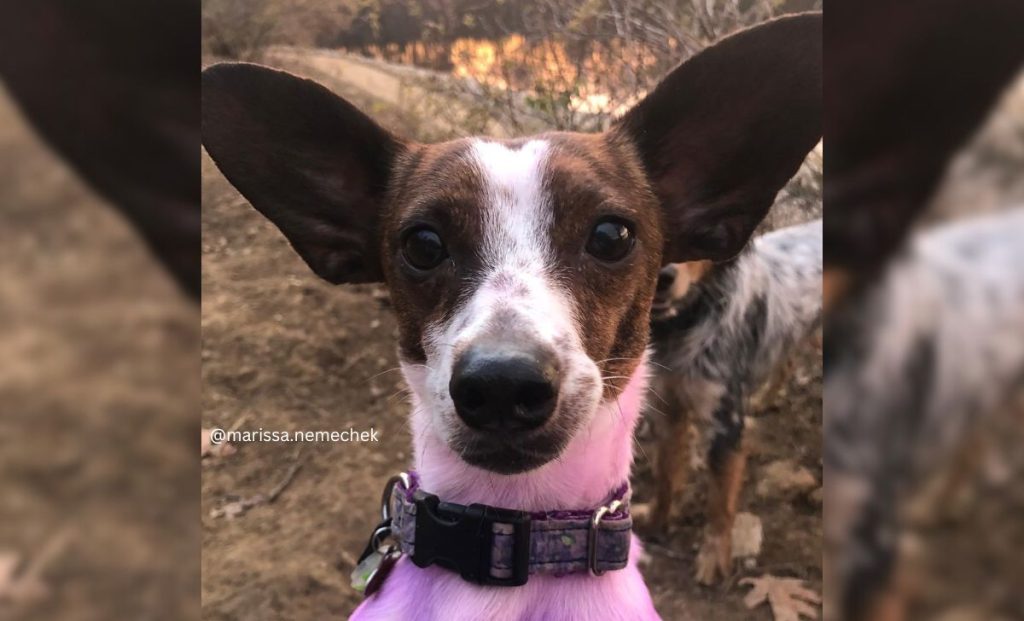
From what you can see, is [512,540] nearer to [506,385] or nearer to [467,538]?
[467,538]

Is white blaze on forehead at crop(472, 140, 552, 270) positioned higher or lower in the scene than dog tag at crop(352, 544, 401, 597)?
higher

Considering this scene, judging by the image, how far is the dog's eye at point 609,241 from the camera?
1287 mm

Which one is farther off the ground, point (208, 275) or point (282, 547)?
point (208, 275)

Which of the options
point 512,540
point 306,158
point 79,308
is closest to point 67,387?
point 79,308

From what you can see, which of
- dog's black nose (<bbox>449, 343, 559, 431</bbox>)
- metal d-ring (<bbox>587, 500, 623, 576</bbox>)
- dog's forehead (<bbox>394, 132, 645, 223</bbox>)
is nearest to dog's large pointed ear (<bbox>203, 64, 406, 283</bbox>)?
dog's forehead (<bbox>394, 132, 645, 223</bbox>)

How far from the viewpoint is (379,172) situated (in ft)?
4.91

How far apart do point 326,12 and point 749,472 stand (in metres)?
1.73

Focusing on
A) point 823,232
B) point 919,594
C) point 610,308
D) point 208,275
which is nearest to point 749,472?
point 919,594

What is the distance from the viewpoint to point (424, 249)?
130cm

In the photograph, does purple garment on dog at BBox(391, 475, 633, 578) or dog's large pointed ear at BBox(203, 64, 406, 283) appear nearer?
purple garment on dog at BBox(391, 475, 633, 578)

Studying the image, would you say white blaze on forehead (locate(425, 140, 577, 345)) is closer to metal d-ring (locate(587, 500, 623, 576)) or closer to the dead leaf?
metal d-ring (locate(587, 500, 623, 576))

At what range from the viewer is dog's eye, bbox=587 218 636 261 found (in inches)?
Answer: 50.7

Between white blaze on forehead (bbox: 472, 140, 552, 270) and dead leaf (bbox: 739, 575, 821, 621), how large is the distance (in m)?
1.13

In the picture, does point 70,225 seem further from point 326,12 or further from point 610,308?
point 610,308
